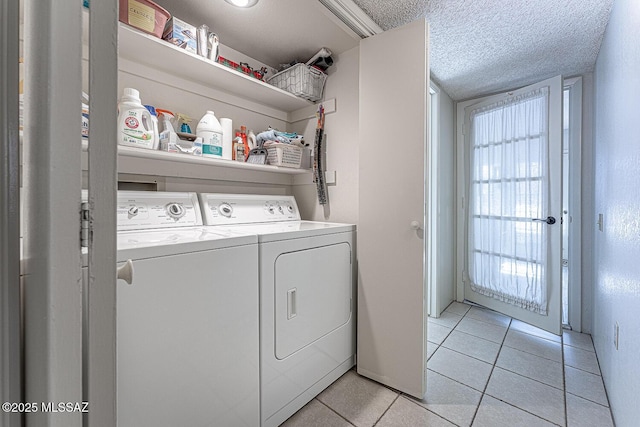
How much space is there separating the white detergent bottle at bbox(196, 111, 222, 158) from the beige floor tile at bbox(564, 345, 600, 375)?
2794mm

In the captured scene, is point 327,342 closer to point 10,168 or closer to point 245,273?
point 245,273

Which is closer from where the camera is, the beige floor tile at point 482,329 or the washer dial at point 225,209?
the washer dial at point 225,209

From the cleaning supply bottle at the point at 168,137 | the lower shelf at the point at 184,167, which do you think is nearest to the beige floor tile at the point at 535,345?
the lower shelf at the point at 184,167

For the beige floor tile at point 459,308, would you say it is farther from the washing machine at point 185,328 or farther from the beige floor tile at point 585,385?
the washing machine at point 185,328

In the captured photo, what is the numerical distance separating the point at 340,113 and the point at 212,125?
87 centimetres

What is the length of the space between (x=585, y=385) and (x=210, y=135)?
274 cm

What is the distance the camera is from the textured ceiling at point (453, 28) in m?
1.60

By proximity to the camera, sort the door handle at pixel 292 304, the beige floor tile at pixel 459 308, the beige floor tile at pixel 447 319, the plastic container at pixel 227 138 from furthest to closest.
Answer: the beige floor tile at pixel 459 308 → the beige floor tile at pixel 447 319 → the plastic container at pixel 227 138 → the door handle at pixel 292 304

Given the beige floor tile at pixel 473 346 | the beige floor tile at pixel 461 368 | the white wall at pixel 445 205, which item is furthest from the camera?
the white wall at pixel 445 205

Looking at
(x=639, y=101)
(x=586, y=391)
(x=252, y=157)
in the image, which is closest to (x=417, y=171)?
(x=639, y=101)

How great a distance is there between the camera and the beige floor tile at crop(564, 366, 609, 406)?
165cm

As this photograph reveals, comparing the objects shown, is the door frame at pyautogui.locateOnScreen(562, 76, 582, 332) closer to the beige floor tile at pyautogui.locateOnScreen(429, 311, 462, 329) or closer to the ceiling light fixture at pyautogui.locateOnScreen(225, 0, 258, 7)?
the beige floor tile at pyautogui.locateOnScreen(429, 311, 462, 329)

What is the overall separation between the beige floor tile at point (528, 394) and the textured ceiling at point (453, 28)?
2280 millimetres

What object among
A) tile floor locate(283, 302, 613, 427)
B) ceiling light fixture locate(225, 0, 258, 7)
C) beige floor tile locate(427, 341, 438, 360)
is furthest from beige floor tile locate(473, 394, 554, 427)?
ceiling light fixture locate(225, 0, 258, 7)
